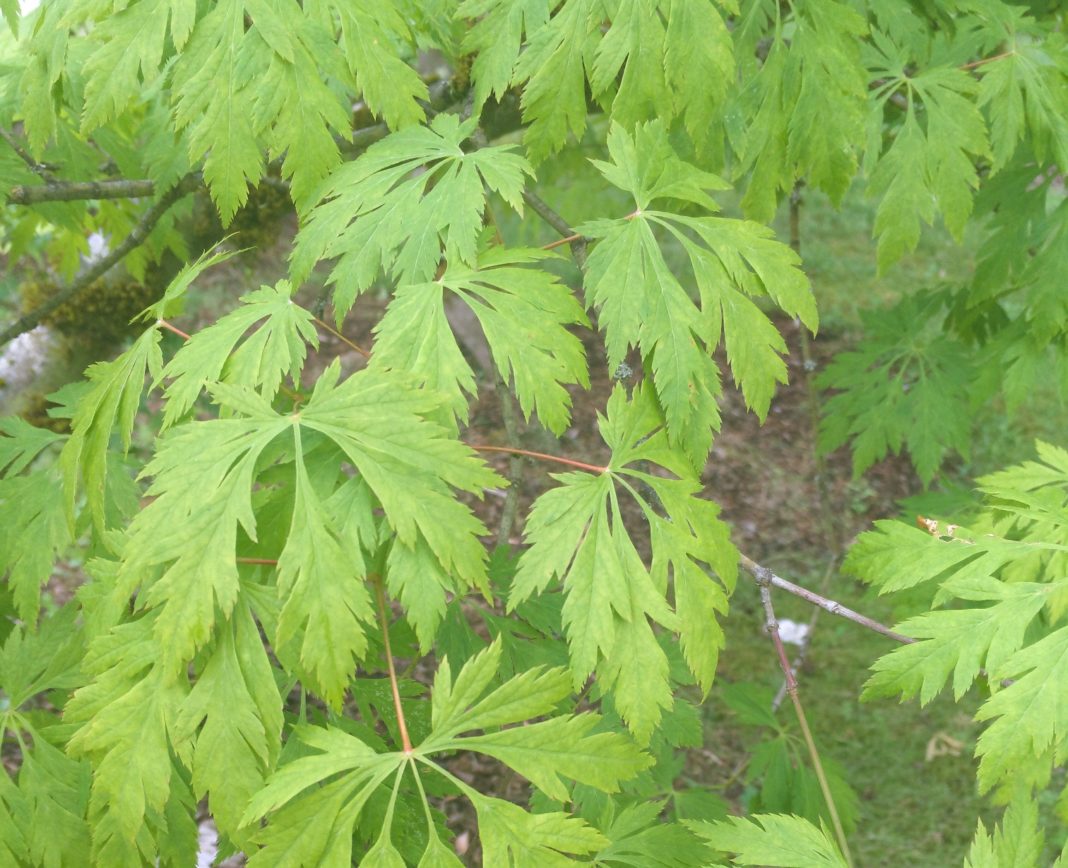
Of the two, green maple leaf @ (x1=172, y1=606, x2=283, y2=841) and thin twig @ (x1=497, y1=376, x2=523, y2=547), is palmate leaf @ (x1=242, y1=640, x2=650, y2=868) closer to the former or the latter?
green maple leaf @ (x1=172, y1=606, x2=283, y2=841)

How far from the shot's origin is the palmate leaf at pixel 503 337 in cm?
126

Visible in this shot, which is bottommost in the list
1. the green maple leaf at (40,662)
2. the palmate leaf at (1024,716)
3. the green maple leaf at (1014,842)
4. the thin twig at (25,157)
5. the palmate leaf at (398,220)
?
the green maple leaf at (1014,842)

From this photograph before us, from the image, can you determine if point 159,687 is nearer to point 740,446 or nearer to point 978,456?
point 740,446

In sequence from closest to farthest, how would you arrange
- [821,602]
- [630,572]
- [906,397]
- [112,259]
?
1. [630,572]
2. [821,602]
3. [112,259]
4. [906,397]

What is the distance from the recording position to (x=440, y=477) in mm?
1180

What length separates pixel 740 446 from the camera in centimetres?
555

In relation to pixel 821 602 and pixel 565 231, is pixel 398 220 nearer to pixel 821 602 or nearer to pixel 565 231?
pixel 565 231

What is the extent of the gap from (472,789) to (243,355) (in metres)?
0.67

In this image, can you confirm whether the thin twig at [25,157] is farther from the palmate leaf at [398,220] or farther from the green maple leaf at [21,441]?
the palmate leaf at [398,220]

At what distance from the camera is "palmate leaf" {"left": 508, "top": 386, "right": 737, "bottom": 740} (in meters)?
1.24

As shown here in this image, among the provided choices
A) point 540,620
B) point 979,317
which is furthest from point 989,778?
point 979,317

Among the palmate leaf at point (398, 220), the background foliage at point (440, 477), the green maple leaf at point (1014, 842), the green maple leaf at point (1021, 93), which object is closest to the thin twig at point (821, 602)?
the background foliage at point (440, 477)

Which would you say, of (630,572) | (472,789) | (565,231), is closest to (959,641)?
(630,572)

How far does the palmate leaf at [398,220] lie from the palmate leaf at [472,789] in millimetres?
559
